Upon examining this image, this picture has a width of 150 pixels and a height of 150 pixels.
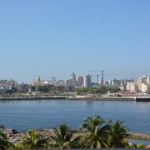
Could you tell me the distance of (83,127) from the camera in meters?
17.8

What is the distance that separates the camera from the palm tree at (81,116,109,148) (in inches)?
683

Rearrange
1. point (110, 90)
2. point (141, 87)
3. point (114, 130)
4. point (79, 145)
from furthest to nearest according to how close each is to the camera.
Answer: point (141, 87)
point (110, 90)
point (114, 130)
point (79, 145)

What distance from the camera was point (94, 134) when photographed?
57.8ft

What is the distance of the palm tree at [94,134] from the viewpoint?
57.0 ft

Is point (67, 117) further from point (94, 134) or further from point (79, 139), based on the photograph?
point (94, 134)

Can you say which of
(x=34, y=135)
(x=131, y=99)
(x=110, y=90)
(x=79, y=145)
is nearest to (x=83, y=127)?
(x=79, y=145)

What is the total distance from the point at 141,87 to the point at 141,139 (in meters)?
155

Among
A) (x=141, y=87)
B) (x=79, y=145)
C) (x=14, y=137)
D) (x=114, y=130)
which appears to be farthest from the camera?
(x=141, y=87)

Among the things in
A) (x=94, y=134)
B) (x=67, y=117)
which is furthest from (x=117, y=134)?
(x=67, y=117)

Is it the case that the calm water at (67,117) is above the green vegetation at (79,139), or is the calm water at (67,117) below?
below

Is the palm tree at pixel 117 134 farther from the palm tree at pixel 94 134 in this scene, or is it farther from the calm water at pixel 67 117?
the calm water at pixel 67 117

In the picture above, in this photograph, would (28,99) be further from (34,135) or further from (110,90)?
(34,135)

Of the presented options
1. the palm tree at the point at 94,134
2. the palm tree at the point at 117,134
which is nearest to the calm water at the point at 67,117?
the palm tree at the point at 117,134

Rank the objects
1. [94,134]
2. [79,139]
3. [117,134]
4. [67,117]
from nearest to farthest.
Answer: [94,134]
[79,139]
[117,134]
[67,117]
